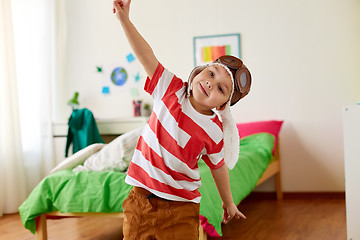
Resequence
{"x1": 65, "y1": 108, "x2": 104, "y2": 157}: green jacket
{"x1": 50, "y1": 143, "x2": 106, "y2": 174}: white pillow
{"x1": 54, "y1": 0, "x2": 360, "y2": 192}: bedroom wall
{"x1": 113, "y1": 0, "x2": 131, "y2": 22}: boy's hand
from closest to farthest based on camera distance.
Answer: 1. {"x1": 113, "y1": 0, "x2": 131, "y2": 22}: boy's hand
2. {"x1": 50, "y1": 143, "x2": 106, "y2": 174}: white pillow
3. {"x1": 65, "y1": 108, "x2": 104, "y2": 157}: green jacket
4. {"x1": 54, "y1": 0, "x2": 360, "y2": 192}: bedroom wall

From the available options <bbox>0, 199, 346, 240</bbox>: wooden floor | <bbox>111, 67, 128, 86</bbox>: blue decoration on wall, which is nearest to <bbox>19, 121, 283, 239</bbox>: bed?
<bbox>0, 199, 346, 240</bbox>: wooden floor

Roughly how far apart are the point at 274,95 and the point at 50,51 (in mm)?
2070

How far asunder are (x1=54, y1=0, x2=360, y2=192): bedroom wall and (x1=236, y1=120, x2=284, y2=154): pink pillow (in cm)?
16

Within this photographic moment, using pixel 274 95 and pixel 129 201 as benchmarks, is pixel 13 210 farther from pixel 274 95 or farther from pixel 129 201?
pixel 129 201

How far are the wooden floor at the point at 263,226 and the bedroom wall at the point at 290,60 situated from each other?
0.50 metres

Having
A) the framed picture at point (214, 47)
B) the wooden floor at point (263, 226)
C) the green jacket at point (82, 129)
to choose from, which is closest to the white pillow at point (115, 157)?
the wooden floor at point (263, 226)

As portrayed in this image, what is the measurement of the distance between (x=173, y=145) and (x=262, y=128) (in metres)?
2.68

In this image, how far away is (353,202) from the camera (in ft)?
7.36

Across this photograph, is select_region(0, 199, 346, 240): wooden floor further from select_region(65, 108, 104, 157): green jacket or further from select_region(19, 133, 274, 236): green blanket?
select_region(65, 108, 104, 157): green jacket

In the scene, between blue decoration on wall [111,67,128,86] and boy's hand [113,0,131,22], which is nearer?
boy's hand [113,0,131,22]

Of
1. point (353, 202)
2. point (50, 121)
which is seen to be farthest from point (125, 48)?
point (353, 202)

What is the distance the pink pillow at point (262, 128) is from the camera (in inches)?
148

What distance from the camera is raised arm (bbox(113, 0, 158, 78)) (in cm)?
119

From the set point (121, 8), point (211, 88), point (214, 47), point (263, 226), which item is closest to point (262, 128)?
point (214, 47)
